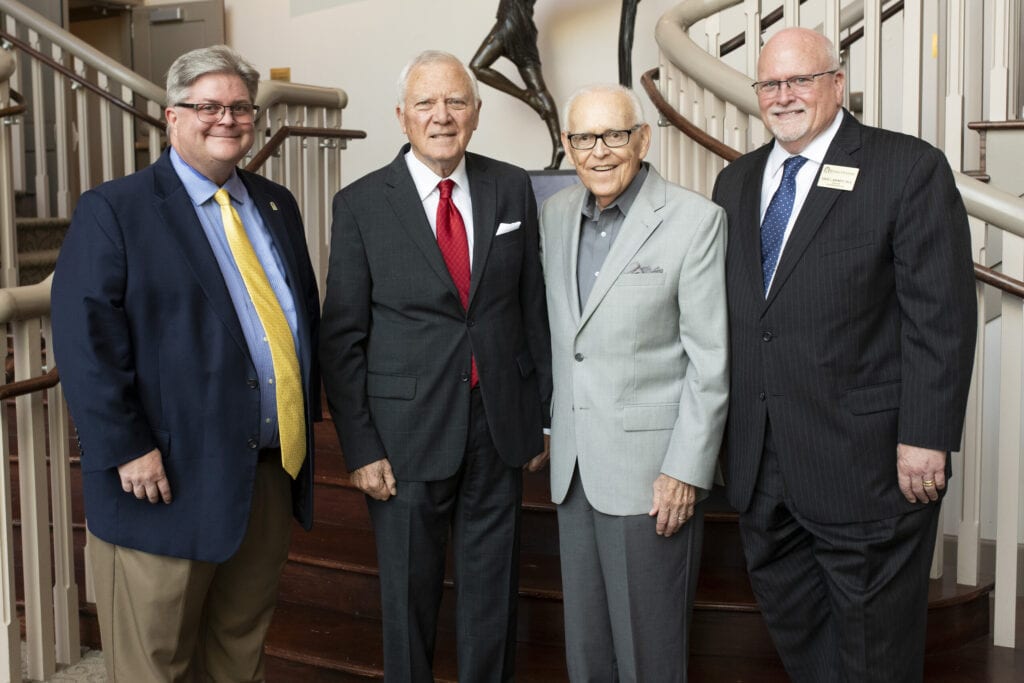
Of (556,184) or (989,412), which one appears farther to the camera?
(556,184)

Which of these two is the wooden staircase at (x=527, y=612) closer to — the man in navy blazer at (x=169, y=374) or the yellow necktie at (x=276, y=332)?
the man in navy blazer at (x=169, y=374)

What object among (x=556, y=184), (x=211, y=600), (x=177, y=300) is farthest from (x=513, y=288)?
(x=556, y=184)

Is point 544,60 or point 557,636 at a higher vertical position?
point 544,60

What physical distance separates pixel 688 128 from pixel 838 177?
63.3 inches

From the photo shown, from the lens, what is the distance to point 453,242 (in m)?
2.40

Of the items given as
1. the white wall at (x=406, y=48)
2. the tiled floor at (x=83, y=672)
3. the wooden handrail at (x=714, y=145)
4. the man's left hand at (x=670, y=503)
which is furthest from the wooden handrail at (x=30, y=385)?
the white wall at (x=406, y=48)

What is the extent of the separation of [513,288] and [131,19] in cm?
618

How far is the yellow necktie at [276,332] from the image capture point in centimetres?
223

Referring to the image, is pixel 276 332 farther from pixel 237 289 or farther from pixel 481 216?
pixel 481 216

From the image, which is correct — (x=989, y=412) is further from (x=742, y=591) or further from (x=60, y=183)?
(x=60, y=183)

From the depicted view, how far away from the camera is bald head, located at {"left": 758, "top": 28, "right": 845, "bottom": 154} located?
7.06ft

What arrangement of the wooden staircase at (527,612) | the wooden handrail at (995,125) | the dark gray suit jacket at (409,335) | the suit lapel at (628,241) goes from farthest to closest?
1. the wooden handrail at (995,125)
2. the wooden staircase at (527,612)
3. the dark gray suit jacket at (409,335)
4. the suit lapel at (628,241)

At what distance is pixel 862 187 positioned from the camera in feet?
6.99

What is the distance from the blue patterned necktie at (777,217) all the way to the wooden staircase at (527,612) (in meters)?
1.03
